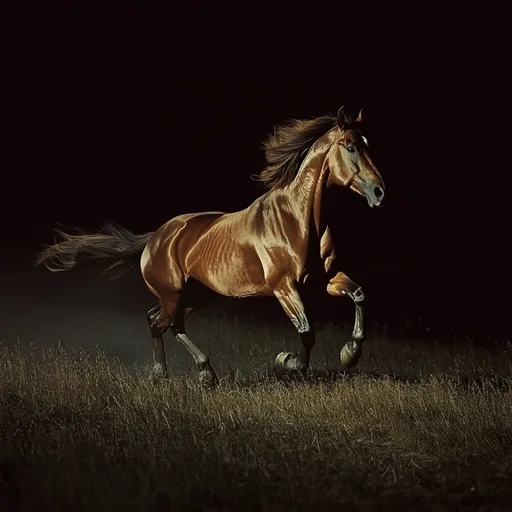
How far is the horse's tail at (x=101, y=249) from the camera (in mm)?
12766

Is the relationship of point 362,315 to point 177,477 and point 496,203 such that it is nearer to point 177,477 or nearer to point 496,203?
point 177,477

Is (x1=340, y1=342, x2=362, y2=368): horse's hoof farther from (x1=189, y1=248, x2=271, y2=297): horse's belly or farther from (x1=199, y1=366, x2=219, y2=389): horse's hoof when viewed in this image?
(x1=199, y1=366, x2=219, y2=389): horse's hoof

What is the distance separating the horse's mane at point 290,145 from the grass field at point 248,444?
2109 mm

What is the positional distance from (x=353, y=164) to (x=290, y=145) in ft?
3.40

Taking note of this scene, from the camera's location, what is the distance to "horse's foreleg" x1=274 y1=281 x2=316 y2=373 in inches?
Answer: 395

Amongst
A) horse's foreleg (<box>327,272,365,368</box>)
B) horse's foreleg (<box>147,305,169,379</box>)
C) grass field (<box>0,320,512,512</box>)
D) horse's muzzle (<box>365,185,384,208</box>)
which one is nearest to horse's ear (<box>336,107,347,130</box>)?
horse's muzzle (<box>365,185,384,208</box>)

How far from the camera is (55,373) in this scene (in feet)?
35.1

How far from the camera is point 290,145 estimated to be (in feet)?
34.8

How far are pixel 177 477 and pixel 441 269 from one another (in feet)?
58.5

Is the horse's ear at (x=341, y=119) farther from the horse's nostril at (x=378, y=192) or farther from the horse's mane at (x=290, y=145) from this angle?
the horse's nostril at (x=378, y=192)

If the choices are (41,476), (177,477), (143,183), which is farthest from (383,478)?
(143,183)

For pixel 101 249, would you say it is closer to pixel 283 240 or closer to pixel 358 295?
pixel 283 240

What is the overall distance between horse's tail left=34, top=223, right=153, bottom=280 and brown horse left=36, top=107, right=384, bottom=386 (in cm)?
95

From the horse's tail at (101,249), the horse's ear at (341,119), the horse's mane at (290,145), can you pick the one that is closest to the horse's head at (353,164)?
the horse's ear at (341,119)
